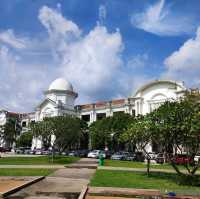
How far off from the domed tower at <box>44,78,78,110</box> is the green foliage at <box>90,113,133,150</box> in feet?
66.1

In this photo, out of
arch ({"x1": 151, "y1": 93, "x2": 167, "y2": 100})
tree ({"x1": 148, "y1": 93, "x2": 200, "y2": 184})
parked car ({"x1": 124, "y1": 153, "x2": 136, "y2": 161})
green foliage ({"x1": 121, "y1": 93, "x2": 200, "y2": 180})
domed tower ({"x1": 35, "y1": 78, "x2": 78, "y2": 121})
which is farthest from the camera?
domed tower ({"x1": 35, "y1": 78, "x2": 78, "y2": 121})

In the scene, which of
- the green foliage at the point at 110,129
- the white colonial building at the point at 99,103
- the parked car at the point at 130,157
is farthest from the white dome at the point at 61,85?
the parked car at the point at 130,157

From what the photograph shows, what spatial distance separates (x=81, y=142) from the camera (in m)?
85.6

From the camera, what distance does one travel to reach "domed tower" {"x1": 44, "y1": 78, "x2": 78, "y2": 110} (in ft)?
294

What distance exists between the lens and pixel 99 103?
288 ft

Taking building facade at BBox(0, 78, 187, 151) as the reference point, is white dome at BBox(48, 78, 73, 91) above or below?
above

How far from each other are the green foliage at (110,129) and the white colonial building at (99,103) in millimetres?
8253

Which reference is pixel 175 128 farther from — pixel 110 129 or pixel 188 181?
pixel 110 129

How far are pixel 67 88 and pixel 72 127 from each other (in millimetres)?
42983

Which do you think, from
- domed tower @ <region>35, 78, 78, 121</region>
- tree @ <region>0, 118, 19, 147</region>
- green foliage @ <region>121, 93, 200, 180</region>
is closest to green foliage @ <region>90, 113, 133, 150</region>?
domed tower @ <region>35, 78, 78, 121</region>

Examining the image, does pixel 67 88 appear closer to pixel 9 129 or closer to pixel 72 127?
pixel 9 129

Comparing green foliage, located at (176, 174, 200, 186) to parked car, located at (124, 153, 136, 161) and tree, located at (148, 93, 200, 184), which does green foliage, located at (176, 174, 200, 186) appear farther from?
parked car, located at (124, 153, 136, 161)

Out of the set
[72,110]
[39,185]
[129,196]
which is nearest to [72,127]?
[39,185]

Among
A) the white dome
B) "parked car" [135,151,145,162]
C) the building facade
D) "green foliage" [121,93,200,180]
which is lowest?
"parked car" [135,151,145,162]
